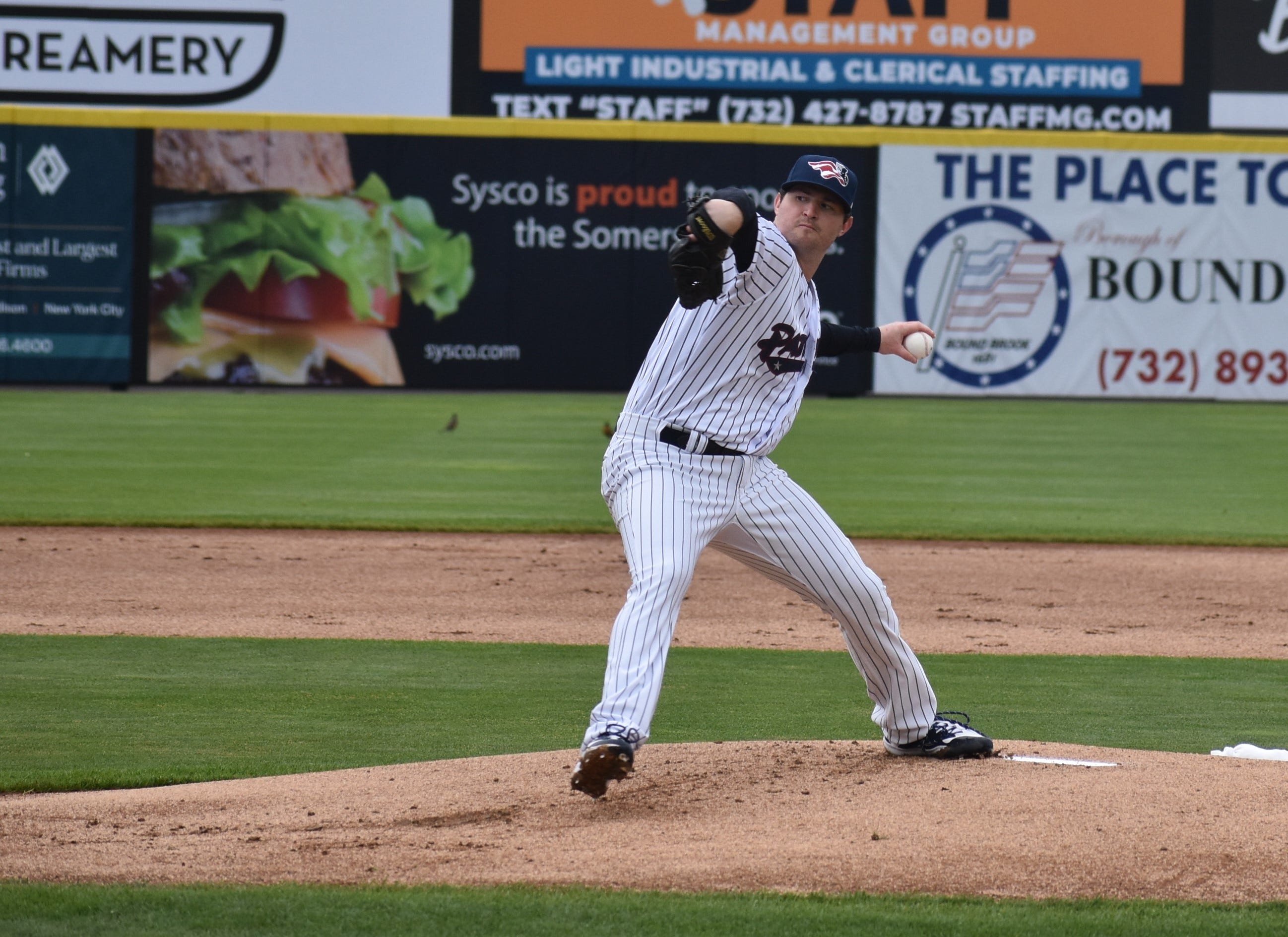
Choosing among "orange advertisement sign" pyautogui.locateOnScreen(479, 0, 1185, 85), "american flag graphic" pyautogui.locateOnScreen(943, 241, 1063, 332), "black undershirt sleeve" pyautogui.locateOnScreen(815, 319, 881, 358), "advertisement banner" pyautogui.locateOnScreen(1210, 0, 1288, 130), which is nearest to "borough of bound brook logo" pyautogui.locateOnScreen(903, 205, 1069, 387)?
"american flag graphic" pyautogui.locateOnScreen(943, 241, 1063, 332)

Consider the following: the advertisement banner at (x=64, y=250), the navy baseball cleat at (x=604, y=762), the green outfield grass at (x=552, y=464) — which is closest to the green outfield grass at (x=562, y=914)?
the navy baseball cleat at (x=604, y=762)

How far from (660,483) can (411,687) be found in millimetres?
2430

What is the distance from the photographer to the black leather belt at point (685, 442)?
13.9 feet

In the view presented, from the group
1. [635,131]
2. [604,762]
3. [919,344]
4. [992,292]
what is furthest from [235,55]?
[604,762]

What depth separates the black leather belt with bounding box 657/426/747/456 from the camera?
166 inches

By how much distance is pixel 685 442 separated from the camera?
4.23 metres

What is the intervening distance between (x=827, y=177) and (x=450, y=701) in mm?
2709

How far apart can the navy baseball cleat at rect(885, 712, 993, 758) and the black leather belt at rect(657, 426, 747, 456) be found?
1.06 metres

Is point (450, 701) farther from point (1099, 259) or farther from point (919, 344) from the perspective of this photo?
point (1099, 259)

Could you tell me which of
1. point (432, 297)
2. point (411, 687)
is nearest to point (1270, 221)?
point (432, 297)

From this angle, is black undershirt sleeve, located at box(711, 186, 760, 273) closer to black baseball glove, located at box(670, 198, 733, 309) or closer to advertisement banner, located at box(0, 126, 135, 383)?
black baseball glove, located at box(670, 198, 733, 309)

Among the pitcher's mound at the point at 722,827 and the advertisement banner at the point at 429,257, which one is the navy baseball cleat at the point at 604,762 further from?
the advertisement banner at the point at 429,257

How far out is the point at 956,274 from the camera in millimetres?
20828

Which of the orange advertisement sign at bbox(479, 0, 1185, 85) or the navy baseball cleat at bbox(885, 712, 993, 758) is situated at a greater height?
the orange advertisement sign at bbox(479, 0, 1185, 85)
